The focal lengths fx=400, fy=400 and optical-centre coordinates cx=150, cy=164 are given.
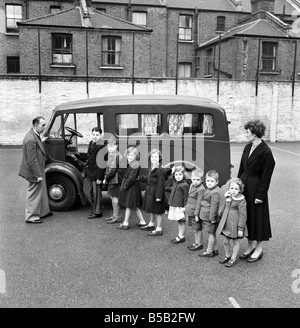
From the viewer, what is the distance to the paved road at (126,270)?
4578 mm

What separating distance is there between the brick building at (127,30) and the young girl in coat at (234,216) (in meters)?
16.6

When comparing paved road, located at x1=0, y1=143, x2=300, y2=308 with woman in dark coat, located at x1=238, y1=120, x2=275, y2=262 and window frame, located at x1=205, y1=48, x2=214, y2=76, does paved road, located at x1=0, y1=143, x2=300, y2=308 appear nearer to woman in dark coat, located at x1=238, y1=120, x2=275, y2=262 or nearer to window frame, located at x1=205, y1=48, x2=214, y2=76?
woman in dark coat, located at x1=238, y1=120, x2=275, y2=262

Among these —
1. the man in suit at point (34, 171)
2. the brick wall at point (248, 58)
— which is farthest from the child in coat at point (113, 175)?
the brick wall at point (248, 58)

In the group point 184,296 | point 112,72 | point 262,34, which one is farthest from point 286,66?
→ point 184,296

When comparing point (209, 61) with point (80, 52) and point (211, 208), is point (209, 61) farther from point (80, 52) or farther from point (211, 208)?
point (211, 208)

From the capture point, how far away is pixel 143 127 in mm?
8898

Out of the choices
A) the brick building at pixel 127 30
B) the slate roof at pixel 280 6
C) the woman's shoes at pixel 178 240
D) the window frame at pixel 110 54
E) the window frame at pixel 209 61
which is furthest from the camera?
the slate roof at pixel 280 6

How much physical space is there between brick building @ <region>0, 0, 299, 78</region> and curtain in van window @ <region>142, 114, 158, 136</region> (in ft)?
42.6

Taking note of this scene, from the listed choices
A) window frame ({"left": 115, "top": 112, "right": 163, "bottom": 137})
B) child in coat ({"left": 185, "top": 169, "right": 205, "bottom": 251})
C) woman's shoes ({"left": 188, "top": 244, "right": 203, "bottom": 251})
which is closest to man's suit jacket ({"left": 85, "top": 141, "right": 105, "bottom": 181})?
window frame ({"left": 115, "top": 112, "right": 163, "bottom": 137})

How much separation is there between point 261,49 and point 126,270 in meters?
26.9

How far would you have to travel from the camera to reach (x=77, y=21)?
2583cm

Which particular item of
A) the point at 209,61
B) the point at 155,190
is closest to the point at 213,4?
the point at 209,61

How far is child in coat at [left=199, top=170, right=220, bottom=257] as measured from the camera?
5809 millimetres

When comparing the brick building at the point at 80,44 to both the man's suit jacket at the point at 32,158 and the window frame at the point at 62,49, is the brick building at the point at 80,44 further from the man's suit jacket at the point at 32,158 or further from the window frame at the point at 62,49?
the man's suit jacket at the point at 32,158
